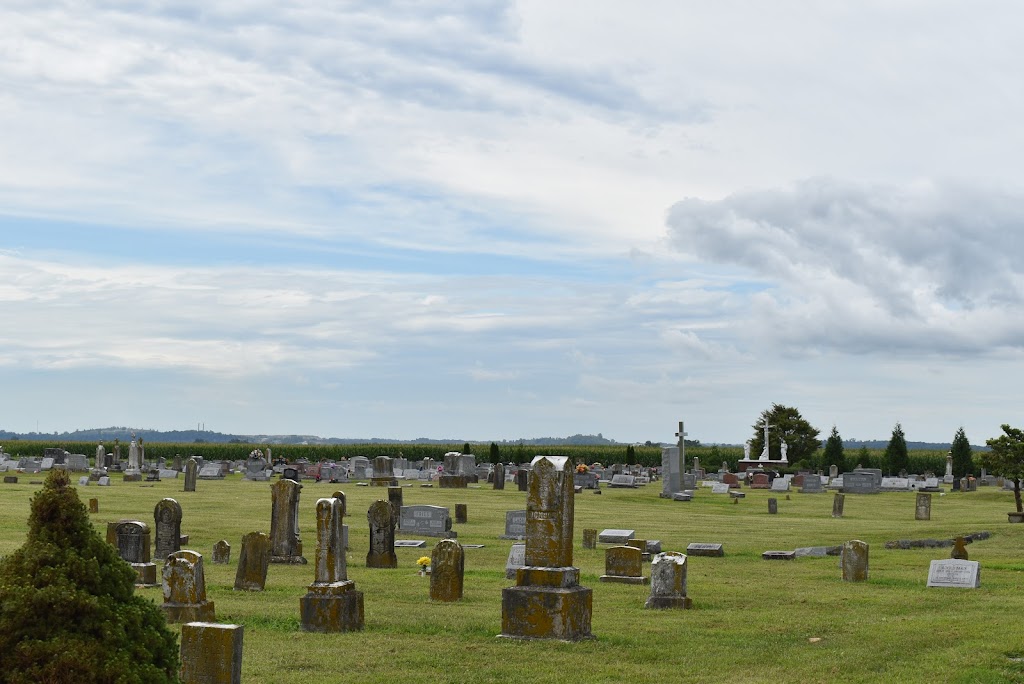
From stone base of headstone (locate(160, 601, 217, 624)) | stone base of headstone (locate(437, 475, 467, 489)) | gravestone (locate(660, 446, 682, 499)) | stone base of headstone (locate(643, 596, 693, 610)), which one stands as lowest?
stone base of headstone (locate(643, 596, 693, 610))

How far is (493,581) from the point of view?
2106 cm

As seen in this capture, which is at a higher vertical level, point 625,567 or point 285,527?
point 285,527

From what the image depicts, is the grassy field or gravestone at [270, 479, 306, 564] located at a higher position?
gravestone at [270, 479, 306, 564]

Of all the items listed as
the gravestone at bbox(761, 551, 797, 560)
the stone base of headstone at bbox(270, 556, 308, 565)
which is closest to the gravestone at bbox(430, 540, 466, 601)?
the stone base of headstone at bbox(270, 556, 308, 565)

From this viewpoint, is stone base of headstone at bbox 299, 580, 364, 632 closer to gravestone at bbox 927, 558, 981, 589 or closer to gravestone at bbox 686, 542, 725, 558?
gravestone at bbox 927, 558, 981, 589

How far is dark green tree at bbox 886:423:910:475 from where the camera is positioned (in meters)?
74.6

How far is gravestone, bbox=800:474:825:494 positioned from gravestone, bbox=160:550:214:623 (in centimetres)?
4645

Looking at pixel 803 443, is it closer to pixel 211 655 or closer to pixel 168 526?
pixel 168 526

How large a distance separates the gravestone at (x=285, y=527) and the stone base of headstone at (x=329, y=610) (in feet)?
26.8

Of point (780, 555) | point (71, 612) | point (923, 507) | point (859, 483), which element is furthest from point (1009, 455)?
point (71, 612)

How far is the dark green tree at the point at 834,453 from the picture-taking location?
78500 mm

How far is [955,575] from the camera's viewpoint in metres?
20.3

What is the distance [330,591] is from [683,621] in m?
5.00

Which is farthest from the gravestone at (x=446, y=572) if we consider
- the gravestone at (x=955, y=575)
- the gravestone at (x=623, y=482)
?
the gravestone at (x=623, y=482)
